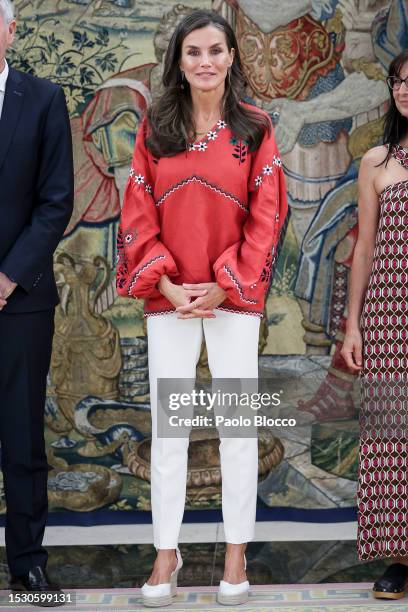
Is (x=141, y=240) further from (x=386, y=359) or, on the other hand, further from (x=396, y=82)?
(x=396, y=82)

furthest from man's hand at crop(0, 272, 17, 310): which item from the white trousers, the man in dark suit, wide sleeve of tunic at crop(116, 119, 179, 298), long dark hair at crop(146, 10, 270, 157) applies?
long dark hair at crop(146, 10, 270, 157)

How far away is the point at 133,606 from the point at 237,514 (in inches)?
17.9

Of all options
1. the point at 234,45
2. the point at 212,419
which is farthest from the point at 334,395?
the point at 234,45

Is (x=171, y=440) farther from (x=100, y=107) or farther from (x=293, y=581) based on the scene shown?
(x=100, y=107)

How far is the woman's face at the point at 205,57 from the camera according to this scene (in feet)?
12.3

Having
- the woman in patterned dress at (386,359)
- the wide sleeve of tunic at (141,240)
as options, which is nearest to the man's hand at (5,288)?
the wide sleeve of tunic at (141,240)

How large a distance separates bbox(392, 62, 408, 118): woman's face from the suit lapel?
48.9 inches

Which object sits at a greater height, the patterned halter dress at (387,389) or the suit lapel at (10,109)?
the suit lapel at (10,109)

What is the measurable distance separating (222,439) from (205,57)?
126cm

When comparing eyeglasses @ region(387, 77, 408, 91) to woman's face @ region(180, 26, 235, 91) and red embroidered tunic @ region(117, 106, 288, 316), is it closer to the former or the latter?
red embroidered tunic @ region(117, 106, 288, 316)

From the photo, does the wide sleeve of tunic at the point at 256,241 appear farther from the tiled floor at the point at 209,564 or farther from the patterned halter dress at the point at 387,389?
the tiled floor at the point at 209,564

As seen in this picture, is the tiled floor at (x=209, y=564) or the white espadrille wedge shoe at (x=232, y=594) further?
the tiled floor at (x=209, y=564)

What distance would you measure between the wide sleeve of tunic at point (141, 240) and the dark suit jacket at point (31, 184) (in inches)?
8.6

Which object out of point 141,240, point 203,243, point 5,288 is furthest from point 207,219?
point 5,288
